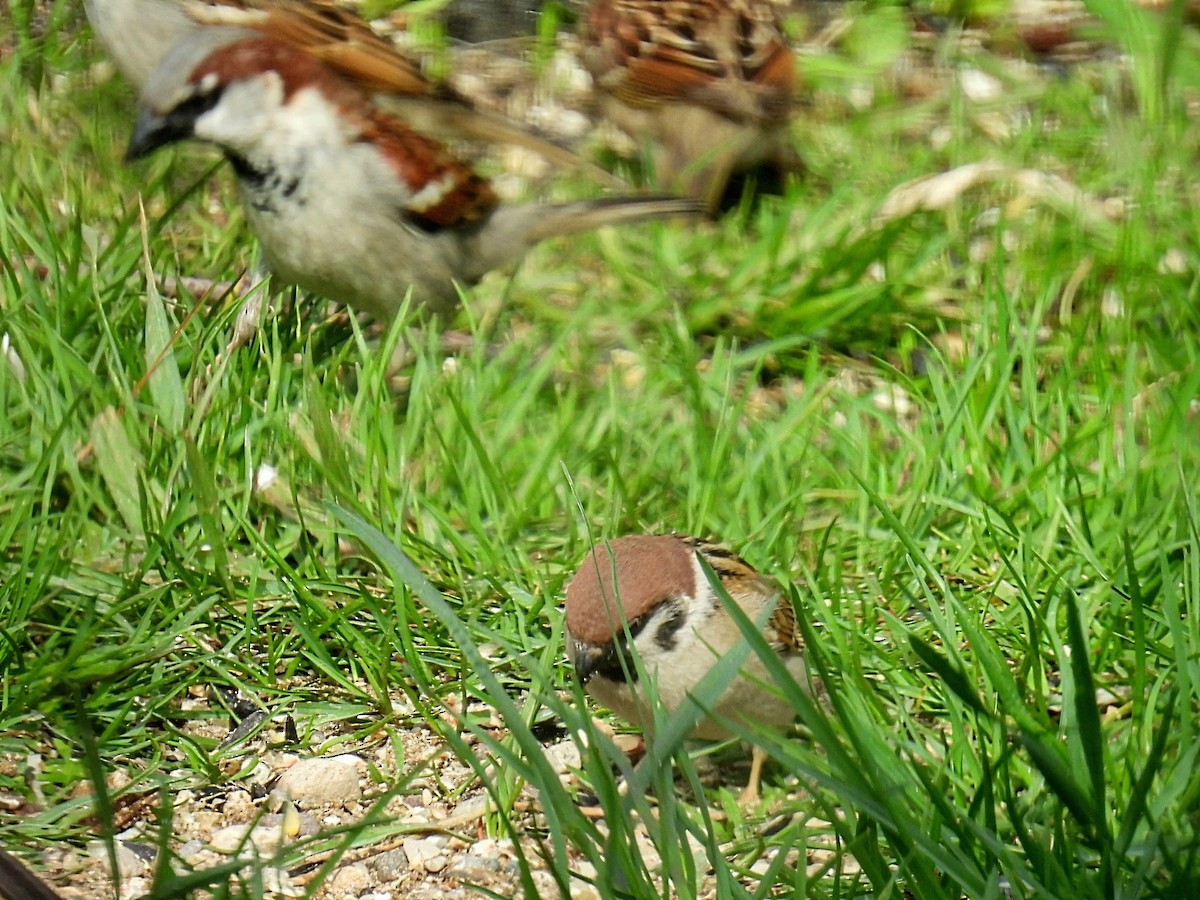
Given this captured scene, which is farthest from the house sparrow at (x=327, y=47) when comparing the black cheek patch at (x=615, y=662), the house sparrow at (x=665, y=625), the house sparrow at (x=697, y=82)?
the black cheek patch at (x=615, y=662)

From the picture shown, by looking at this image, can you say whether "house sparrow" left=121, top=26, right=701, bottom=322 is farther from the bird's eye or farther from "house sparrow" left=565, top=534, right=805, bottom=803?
"house sparrow" left=565, top=534, right=805, bottom=803

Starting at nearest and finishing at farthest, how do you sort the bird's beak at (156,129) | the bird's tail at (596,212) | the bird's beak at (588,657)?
the bird's beak at (588,657) → the bird's beak at (156,129) → the bird's tail at (596,212)

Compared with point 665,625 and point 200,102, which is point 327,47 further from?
point 665,625

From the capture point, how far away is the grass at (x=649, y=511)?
188 centimetres

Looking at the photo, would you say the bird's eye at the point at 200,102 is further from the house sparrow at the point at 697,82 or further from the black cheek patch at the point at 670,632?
the black cheek patch at the point at 670,632

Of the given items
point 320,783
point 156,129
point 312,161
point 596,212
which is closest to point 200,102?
point 156,129

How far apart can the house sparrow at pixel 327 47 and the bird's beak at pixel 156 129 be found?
0.46 m

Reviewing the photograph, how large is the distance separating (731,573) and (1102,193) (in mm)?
2598

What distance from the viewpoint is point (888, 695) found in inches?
104

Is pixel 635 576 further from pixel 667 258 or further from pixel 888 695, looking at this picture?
pixel 667 258

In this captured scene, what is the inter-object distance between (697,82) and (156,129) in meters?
2.11

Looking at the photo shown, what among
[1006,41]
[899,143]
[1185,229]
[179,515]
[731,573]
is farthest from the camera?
[1006,41]

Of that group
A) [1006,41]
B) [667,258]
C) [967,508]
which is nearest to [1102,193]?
[1006,41]

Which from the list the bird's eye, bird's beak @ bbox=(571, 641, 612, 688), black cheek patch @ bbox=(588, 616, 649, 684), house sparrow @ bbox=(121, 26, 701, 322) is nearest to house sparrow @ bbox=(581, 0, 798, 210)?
house sparrow @ bbox=(121, 26, 701, 322)
